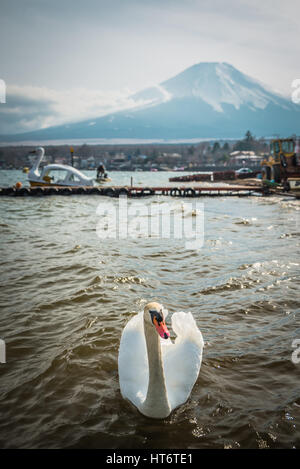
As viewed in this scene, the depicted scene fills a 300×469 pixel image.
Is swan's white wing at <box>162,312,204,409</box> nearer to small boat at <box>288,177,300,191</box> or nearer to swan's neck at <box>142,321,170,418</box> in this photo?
swan's neck at <box>142,321,170,418</box>

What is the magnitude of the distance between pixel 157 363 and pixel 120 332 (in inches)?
91.6

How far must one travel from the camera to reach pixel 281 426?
13.0 feet

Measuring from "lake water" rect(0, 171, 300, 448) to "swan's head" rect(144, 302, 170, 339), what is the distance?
4.05 ft

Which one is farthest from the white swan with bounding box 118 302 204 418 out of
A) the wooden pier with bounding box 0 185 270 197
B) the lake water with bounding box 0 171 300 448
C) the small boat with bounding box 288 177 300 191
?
the wooden pier with bounding box 0 185 270 197

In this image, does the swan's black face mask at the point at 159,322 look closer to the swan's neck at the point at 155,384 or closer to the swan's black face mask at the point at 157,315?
the swan's black face mask at the point at 157,315

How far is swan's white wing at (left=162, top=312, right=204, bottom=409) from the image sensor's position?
4.24m

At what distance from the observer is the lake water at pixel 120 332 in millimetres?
3961

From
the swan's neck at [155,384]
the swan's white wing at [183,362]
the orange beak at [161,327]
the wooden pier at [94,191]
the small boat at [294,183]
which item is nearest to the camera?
the orange beak at [161,327]

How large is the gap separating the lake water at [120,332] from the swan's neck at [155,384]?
0.19m

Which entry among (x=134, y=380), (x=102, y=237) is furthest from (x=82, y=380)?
(x=102, y=237)

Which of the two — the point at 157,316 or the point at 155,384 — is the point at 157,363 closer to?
the point at 155,384

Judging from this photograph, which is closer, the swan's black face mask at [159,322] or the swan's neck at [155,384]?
the swan's black face mask at [159,322]

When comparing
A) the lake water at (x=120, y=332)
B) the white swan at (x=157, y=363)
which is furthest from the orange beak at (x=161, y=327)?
the lake water at (x=120, y=332)
